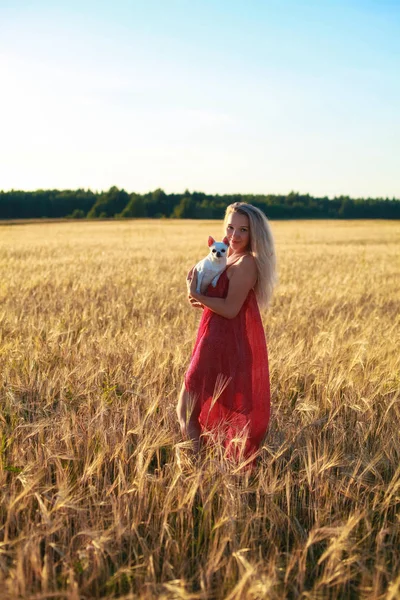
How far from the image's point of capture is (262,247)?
268 cm

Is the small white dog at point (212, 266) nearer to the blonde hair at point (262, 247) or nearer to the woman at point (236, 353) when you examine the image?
the woman at point (236, 353)

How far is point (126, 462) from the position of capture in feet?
7.67

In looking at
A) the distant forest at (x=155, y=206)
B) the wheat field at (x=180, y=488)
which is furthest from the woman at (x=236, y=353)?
the distant forest at (x=155, y=206)

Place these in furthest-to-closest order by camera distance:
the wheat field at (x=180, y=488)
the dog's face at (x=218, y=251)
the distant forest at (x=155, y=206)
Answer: the distant forest at (x=155, y=206), the dog's face at (x=218, y=251), the wheat field at (x=180, y=488)

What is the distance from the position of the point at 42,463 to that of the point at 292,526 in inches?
38.7

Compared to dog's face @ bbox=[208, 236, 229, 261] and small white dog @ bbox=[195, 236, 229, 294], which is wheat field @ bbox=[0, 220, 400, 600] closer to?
small white dog @ bbox=[195, 236, 229, 294]

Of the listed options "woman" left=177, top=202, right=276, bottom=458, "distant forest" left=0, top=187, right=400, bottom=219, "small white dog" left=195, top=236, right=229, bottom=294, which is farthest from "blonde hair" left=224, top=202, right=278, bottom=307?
"distant forest" left=0, top=187, right=400, bottom=219

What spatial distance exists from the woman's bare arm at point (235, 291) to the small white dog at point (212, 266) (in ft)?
0.11

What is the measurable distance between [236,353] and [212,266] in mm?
419

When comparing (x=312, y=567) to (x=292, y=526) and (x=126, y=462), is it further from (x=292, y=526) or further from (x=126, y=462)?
(x=126, y=462)

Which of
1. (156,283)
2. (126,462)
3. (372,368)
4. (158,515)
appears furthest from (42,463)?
(156,283)

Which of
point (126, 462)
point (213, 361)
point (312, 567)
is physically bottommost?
point (312, 567)

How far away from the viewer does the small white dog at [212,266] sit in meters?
2.61

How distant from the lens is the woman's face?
8.85 feet
